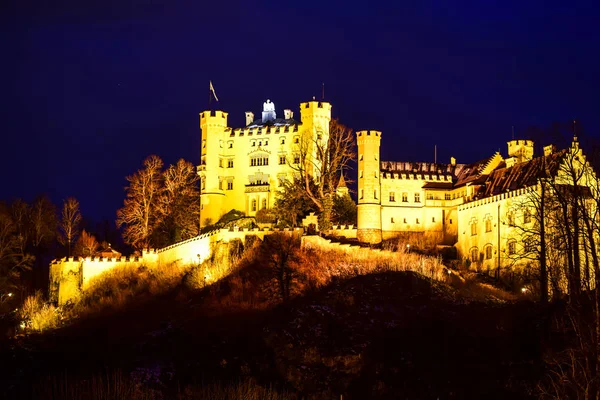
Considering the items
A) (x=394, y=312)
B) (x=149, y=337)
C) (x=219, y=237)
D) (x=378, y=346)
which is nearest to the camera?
(x=378, y=346)

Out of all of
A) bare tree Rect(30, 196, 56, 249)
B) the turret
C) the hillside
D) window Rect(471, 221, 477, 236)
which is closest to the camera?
the hillside

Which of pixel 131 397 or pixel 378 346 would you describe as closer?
pixel 131 397

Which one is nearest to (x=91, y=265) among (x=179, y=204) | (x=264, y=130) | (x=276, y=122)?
(x=179, y=204)

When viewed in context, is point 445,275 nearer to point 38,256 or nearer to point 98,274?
point 98,274

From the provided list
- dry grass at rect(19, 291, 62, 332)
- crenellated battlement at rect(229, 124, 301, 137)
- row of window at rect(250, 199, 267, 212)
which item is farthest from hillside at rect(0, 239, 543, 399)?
crenellated battlement at rect(229, 124, 301, 137)

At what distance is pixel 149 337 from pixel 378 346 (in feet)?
54.9

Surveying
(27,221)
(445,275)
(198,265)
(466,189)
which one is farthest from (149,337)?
(27,221)

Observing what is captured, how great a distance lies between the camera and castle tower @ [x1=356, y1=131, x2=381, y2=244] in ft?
270

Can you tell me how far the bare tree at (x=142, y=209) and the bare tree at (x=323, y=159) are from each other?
14.2 m

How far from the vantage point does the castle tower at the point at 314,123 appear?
87.4 meters

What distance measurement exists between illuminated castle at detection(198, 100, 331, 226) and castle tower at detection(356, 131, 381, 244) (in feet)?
17.1

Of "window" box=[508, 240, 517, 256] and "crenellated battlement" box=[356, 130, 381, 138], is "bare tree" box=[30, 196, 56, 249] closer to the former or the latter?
"crenellated battlement" box=[356, 130, 381, 138]

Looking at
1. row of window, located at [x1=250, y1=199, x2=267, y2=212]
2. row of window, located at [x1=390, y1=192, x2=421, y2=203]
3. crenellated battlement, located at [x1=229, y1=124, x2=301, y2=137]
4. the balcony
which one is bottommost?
row of window, located at [x1=250, y1=199, x2=267, y2=212]

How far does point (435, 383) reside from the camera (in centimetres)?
4647
